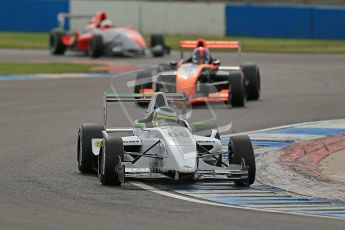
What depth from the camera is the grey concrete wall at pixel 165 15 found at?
53688mm

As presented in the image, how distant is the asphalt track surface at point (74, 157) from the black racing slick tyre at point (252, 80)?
1.08 ft

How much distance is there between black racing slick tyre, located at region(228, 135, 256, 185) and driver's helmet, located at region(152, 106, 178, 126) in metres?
0.89

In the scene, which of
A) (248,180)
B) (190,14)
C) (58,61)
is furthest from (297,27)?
(248,180)

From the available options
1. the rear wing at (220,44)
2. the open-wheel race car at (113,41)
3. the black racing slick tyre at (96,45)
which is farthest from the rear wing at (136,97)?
the black racing slick tyre at (96,45)

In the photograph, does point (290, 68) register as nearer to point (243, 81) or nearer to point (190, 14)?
point (243, 81)

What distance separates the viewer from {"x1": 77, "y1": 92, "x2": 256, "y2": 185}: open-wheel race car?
13.2m

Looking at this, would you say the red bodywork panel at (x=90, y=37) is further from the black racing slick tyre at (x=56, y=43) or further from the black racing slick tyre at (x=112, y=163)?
the black racing slick tyre at (x=112, y=163)

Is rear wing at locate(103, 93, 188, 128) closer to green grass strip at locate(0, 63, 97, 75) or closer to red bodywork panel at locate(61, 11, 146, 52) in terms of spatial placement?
green grass strip at locate(0, 63, 97, 75)

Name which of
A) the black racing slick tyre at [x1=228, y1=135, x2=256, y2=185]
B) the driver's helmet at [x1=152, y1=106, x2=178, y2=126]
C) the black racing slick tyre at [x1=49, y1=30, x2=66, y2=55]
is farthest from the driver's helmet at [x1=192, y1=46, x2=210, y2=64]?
the black racing slick tyre at [x1=49, y1=30, x2=66, y2=55]

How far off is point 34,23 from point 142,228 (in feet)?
151

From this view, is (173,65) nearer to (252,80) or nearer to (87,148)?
(252,80)

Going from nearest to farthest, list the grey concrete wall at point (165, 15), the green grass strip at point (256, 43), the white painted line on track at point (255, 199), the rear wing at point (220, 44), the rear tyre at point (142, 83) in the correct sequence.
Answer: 1. the white painted line on track at point (255, 199)
2. the rear tyre at point (142, 83)
3. the rear wing at point (220, 44)
4. the green grass strip at point (256, 43)
5. the grey concrete wall at point (165, 15)

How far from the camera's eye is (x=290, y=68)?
36.0 metres

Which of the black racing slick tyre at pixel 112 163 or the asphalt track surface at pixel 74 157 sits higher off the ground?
the black racing slick tyre at pixel 112 163
